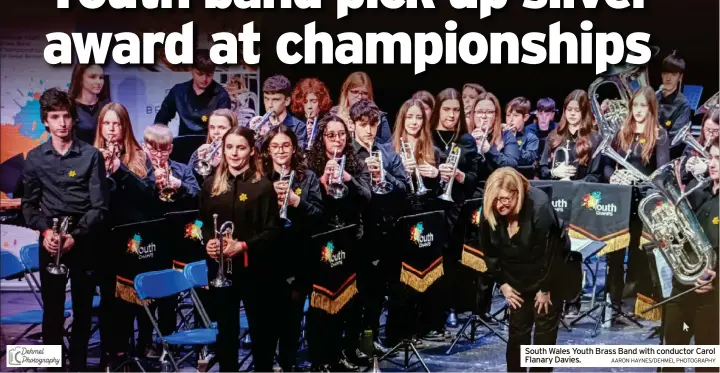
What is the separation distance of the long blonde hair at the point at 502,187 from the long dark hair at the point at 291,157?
1.11 m

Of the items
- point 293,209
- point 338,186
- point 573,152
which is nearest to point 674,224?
point 573,152

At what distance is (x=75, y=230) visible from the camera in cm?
520

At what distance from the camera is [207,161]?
524cm

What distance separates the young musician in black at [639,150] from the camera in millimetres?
5367

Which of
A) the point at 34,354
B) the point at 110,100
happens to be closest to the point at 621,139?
the point at 110,100

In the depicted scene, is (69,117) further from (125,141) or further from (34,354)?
(34,354)

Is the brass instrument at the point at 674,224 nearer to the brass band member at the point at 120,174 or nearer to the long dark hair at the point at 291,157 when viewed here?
the long dark hair at the point at 291,157

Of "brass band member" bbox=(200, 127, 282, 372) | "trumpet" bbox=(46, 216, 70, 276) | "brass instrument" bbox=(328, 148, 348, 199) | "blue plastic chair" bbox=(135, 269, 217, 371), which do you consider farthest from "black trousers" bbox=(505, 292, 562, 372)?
"trumpet" bbox=(46, 216, 70, 276)

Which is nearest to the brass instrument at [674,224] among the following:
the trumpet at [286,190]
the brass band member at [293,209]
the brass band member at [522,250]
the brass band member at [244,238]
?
the brass band member at [522,250]

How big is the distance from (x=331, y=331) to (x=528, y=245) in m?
1.28

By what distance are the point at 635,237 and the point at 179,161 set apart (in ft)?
9.19

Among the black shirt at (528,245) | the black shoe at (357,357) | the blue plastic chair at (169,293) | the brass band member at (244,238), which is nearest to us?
the blue plastic chair at (169,293)

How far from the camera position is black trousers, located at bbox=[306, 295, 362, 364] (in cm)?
527

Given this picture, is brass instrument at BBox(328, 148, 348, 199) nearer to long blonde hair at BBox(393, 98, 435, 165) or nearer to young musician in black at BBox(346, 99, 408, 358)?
young musician in black at BBox(346, 99, 408, 358)
